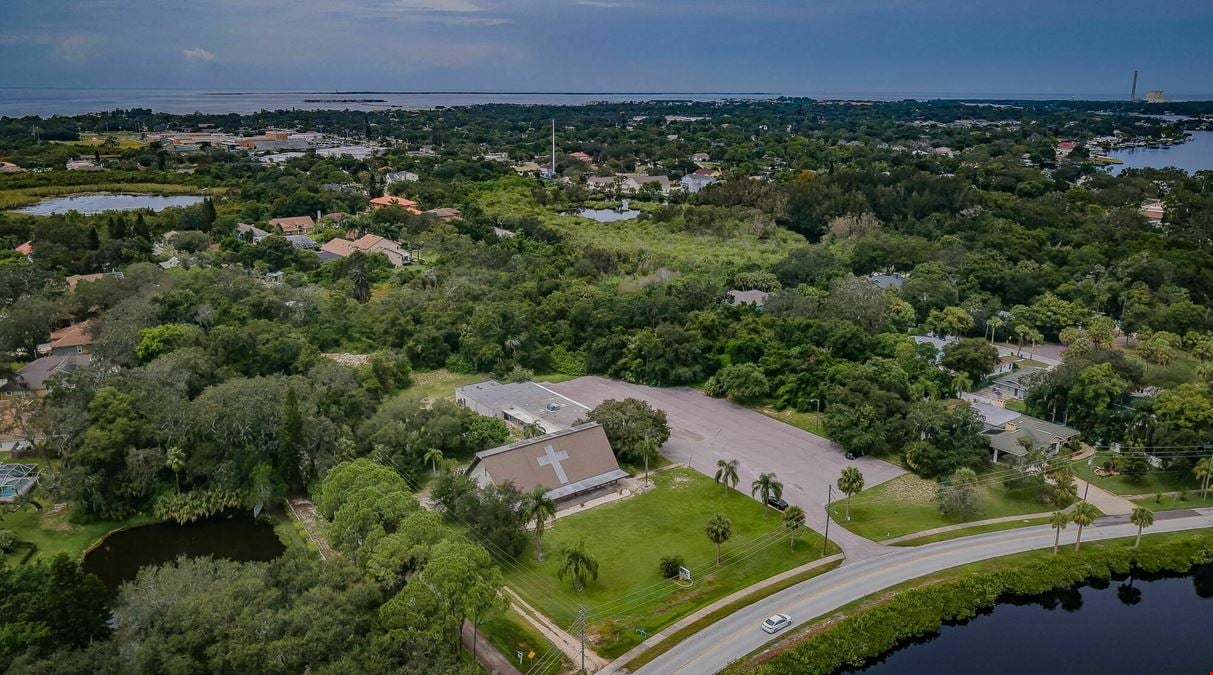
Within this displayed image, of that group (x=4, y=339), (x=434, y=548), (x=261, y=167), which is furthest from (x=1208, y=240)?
(x=261, y=167)

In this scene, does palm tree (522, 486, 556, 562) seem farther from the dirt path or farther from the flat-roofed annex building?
the dirt path

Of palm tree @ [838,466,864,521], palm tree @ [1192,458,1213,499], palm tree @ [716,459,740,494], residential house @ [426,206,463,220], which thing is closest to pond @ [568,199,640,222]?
residential house @ [426,206,463,220]

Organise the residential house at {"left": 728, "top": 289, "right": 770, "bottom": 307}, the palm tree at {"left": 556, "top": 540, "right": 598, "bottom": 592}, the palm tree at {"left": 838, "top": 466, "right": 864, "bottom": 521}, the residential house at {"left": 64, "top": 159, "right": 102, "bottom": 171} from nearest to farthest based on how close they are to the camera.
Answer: the palm tree at {"left": 556, "top": 540, "right": 598, "bottom": 592}, the palm tree at {"left": 838, "top": 466, "right": 864, "bottom": 521}, the residential house at {"left": 728, "top": 289, "right": 770, "bottom": 307}, the residential house at {"left": 64, "top": 159, "right": 102, "bottom": 171}

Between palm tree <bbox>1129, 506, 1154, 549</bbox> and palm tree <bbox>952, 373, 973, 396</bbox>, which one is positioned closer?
palm tree <bbox>1129, 506, 1154, 549</bbox>

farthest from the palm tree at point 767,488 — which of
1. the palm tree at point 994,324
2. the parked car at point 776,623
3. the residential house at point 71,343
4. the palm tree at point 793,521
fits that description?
the residential house at point 71,343

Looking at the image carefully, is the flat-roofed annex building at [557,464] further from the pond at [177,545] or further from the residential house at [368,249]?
the residential house at [368,249]

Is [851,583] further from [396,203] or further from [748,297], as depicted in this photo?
[396,203]

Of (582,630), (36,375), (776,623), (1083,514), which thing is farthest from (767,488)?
(36,375)
